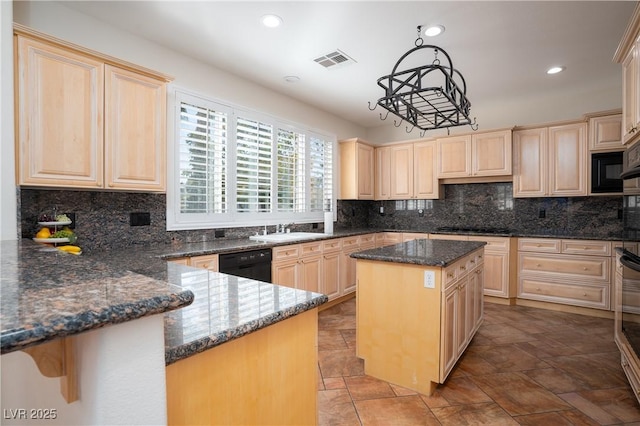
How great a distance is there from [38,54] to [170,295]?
95.5 inches

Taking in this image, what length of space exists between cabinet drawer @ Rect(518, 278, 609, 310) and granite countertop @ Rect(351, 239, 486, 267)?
1.78 metres

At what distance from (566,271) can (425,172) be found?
229 centimetres

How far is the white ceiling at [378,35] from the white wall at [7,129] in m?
0.72

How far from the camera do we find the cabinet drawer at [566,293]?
3768mm

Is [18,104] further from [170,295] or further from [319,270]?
[319,270]

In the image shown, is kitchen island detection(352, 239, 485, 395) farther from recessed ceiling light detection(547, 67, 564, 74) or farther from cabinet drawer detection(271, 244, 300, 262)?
recessed ceiling light detection(547, 67, 564, 74)

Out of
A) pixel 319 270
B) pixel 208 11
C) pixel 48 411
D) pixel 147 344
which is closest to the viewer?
pixel 147 344

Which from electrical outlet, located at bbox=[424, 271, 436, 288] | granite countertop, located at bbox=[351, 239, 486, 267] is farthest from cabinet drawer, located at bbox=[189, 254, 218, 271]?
electrical outlet, located at bbox=[424, 271, 436, 288]

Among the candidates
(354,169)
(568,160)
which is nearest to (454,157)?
(568,160)

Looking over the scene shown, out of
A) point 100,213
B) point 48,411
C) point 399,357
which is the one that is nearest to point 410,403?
point 399,357

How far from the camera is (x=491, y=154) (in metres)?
4.57

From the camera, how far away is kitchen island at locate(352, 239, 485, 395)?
7.20ft

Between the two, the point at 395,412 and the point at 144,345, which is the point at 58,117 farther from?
the point at 395,412

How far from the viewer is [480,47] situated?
313cm
